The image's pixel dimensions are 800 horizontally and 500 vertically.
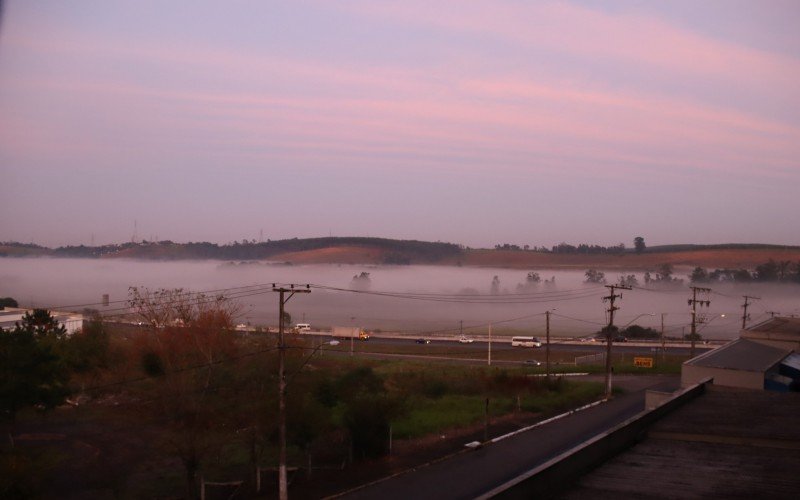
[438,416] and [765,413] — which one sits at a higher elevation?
[765,413]

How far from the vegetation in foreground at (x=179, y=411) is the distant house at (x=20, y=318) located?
2.97 metres

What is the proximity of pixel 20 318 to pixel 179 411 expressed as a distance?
15965 millimetres

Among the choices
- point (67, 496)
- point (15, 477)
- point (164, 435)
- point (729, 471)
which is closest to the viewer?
point (729, 471)

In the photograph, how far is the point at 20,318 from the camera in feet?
98.2

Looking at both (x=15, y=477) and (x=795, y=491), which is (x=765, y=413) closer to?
(x=795, y=491)

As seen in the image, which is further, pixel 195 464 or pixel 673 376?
pixel 673 376

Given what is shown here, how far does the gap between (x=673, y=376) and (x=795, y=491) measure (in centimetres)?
3139

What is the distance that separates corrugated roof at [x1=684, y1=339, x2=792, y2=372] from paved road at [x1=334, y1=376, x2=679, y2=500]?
13.0ft

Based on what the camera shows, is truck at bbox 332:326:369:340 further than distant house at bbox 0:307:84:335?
Yes

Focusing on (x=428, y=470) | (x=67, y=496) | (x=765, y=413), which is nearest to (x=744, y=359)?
(x=428, y=470)

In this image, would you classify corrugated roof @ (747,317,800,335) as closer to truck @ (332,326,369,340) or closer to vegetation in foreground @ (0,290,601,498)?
vegetation in foreground @ (0,290,601,498)

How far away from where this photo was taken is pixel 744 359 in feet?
58.5

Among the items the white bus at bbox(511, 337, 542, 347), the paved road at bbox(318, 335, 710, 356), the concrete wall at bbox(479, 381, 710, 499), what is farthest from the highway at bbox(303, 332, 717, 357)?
the concrete wall at bbox(479, 381, 710, 499)

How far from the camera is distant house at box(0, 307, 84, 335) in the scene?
28.7 metres
